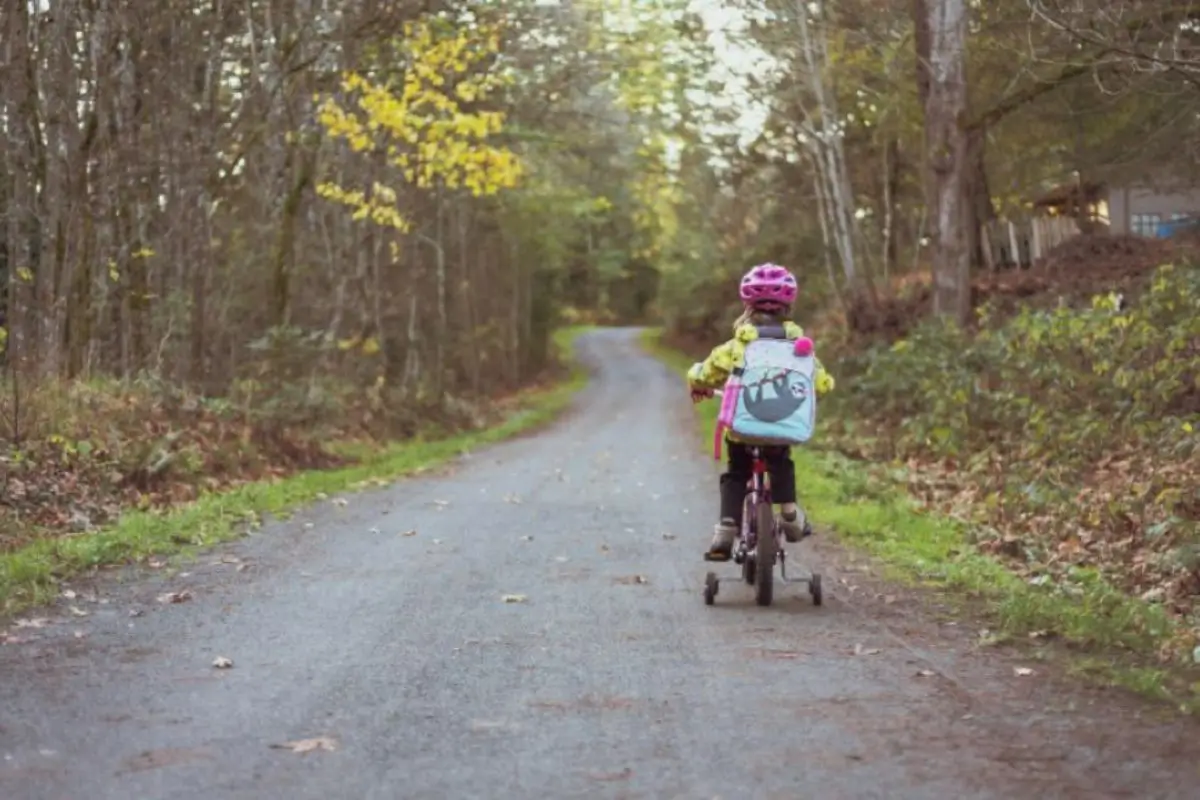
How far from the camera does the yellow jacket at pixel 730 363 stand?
8.79 meters

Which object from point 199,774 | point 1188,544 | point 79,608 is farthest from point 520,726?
point 1188,544

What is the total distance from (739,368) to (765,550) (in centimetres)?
113

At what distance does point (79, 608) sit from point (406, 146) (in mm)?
20603

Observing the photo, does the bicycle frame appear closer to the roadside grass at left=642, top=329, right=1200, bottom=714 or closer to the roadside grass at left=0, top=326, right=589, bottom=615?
the roadside grass at left=642, top=329, right=1200, bottom=714

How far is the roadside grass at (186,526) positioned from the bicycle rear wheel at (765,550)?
441 centimetres

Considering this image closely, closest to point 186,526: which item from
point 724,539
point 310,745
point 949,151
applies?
point 724,539

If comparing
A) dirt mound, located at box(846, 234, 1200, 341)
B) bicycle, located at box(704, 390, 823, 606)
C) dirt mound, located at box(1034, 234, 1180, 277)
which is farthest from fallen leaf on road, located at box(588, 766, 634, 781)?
dirt mound, located at box(1034, 234, 1180, 277)

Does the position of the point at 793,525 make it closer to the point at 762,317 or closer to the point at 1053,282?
the point at 762,317

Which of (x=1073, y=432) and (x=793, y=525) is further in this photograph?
(x=1073, y=432)

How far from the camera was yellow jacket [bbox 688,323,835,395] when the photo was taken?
28.8 feet

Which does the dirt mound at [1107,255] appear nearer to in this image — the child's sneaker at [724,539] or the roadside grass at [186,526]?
the roadside grass at [186,526]

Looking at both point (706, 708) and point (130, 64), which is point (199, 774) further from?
point (130, 64)

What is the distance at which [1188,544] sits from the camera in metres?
9.34

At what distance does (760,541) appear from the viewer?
8.98 metres
